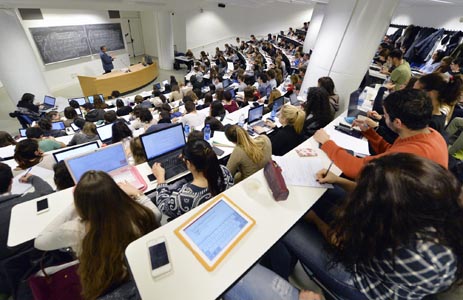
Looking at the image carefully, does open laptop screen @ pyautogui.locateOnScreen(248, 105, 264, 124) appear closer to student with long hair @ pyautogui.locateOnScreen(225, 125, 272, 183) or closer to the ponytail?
student with long hair @ pyautogui.locateOnScreen(225, 125, 272, 183)

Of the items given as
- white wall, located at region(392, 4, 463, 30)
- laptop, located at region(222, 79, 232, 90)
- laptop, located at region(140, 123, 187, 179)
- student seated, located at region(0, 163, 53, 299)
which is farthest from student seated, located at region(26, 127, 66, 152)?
white wall, located at region(392, 4, 463, 30)

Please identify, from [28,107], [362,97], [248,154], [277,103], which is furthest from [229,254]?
[28,107]

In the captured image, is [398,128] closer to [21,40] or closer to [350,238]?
[350,238]

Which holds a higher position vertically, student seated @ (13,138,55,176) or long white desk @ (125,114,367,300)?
long white desk @ (125,114,367,300)

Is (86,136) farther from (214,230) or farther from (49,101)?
(49,101)

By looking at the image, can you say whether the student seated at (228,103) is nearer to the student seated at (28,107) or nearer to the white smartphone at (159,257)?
the white smartphone at (159,257)

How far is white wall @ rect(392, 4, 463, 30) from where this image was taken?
9366mm

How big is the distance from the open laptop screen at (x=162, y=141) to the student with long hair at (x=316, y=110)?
5.71ft

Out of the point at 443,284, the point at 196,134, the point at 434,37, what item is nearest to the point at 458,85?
the point at 443,284

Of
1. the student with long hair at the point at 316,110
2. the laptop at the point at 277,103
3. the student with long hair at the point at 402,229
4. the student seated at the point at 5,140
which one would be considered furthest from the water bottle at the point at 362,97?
the student seated at the point at 5,140

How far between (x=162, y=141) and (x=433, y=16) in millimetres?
15272

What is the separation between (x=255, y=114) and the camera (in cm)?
384

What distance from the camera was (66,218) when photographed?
1.38 m

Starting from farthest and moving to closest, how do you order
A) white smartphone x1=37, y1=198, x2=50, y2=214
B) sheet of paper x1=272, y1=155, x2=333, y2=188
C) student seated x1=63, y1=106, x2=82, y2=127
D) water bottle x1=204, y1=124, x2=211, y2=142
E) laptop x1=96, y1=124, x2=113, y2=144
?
student seated x1=63, y1=106, x2=82, y2=127 < laptop x1=96, y1=124, x2=113, y2=144 < water bottle x1=204, y1=124, x2=211, y2=142 < white smartphone x1=37, y1=198, x2=50, y2=214 < sheet of paper x1=272, y1=155, x2=333, y2=188
